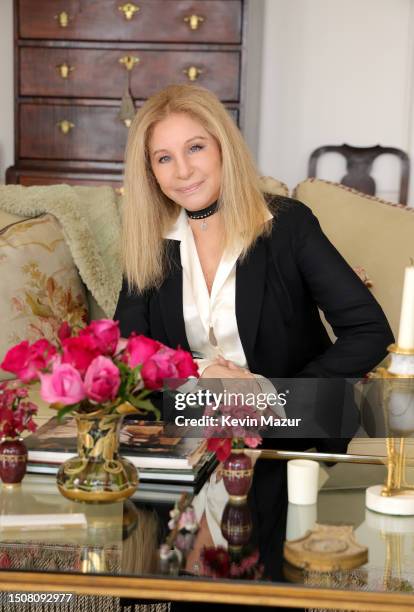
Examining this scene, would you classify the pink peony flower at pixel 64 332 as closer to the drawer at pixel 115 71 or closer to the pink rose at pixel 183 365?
the pink rose at pixel 183 365

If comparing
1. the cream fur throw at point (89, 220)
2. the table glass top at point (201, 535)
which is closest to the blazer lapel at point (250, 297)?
the cream fur throw at point (89, 220)

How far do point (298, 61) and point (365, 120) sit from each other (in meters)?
0.46

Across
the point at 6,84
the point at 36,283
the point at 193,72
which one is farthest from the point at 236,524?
the point at 6,84

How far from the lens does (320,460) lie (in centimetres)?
156

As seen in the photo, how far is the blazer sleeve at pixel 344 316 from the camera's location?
6.44 ft

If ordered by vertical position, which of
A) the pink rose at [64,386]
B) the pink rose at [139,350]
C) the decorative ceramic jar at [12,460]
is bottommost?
the decorative ceramic jar at [12,460]

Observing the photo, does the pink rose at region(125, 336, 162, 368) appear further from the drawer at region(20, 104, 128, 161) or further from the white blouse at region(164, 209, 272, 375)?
the drawer at region(20, 104, 128, 161)

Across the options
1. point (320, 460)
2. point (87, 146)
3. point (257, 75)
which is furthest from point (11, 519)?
point (257, 75)

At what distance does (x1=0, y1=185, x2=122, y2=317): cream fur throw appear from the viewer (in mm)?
2363

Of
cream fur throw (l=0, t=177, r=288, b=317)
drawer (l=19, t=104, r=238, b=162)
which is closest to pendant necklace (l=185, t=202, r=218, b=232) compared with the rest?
cream fur throw (l=0, t=177, r=288, b=317)

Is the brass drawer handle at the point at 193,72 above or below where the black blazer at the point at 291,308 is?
above

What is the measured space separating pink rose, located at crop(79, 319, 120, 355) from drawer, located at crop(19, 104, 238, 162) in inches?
114

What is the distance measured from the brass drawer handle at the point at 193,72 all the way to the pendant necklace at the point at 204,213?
190 centimetres

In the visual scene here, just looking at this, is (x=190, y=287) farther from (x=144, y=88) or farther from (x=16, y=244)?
(x=144, y=88)
